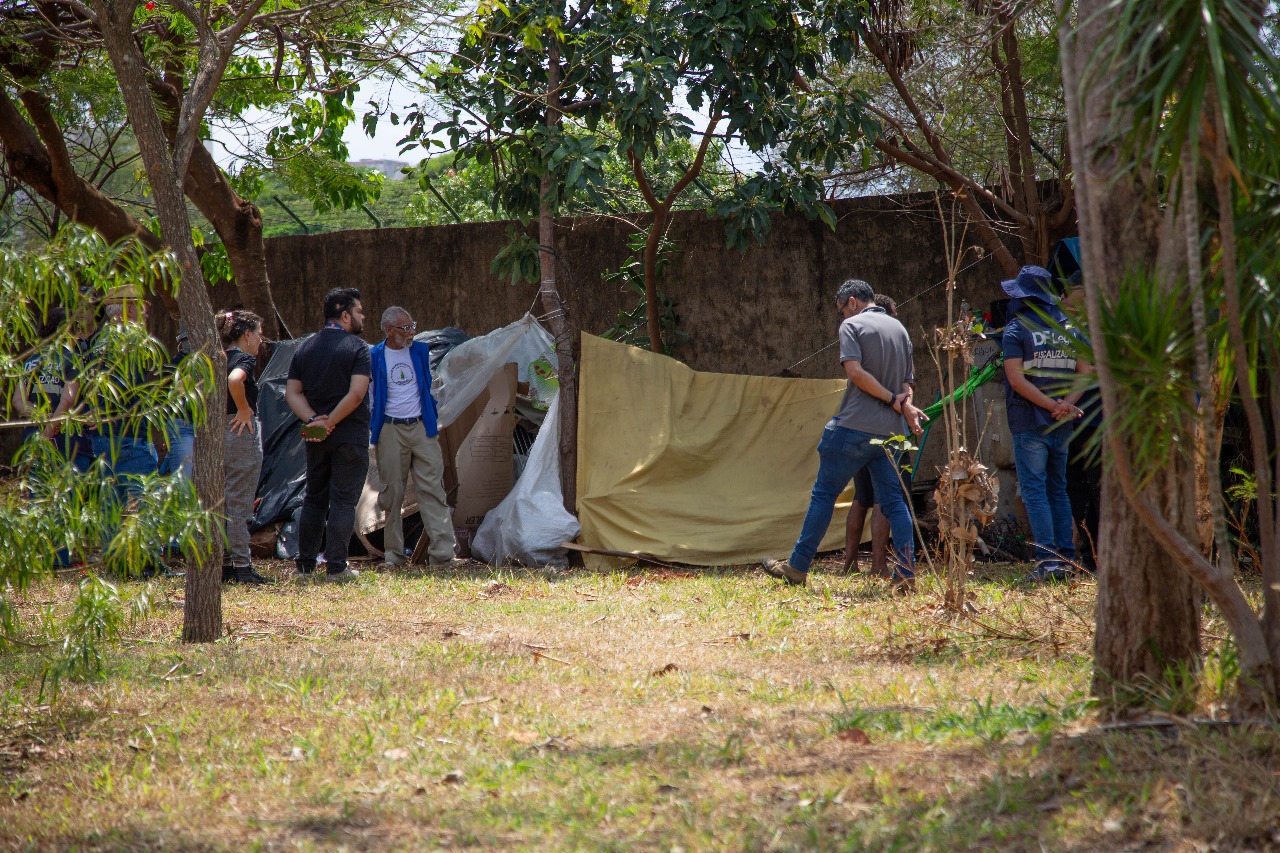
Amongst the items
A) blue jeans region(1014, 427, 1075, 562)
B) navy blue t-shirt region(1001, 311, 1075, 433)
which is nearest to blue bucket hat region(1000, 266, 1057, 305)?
navy blue t-shirt region(1001, 311, 1075, 433)

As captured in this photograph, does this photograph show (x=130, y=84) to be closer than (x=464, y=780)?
No

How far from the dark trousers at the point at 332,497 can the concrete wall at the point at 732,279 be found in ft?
7.40

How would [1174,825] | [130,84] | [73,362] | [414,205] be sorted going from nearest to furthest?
[1174,825] → [73,362] → [130,84] → [414,205]

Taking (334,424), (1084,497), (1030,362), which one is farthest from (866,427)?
(334,424)

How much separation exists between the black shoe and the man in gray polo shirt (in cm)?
315

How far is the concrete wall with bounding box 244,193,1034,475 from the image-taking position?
921cm

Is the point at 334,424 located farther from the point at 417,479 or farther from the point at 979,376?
the point at 979,376

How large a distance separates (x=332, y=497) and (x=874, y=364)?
3.49 meters

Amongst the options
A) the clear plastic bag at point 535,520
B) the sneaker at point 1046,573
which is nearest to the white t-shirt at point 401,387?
the clear plastic bag at point 535,520

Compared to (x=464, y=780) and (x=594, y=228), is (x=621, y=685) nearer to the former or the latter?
(x=464, y=780)

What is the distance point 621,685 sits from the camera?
14.3 ft

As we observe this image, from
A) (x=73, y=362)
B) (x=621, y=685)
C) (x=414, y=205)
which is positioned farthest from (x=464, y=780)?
(x=414, y=205)

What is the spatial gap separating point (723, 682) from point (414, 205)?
55.8ft

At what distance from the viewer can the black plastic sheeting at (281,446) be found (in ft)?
28.1
